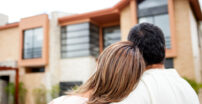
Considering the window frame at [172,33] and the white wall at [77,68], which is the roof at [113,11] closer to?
the window frame at [172,33]

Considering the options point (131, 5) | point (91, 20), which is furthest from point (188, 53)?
point (91, 20)

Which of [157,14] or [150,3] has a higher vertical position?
[150,3]

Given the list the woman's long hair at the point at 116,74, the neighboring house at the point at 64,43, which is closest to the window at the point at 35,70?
the neighboring house at the point at 64,43

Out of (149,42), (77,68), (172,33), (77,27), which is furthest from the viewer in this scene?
(77,27)

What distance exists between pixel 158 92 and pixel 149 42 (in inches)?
12.4

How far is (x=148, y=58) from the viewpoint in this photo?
4.21 feet

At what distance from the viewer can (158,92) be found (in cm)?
114

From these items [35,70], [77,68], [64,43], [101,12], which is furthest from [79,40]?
[35,70]

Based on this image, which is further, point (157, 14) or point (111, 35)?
point (111, 35)

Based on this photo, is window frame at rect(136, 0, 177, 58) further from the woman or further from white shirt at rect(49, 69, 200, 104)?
the woman

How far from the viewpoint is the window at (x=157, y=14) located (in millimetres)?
10352

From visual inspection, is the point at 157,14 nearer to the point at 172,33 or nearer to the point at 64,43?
the point at 172,33

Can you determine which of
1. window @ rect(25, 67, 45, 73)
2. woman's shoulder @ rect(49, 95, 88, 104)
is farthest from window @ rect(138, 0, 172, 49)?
woman's shoulder @ rect(49, 95, 88, 104)

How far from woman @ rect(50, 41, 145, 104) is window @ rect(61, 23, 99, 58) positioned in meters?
12.5
